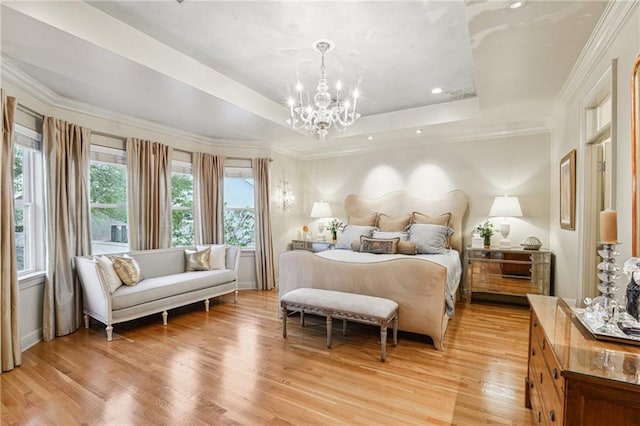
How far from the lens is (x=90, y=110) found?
12.4ft

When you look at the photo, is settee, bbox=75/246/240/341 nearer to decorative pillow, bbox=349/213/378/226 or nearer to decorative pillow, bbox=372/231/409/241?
decorative pillow, bbox=349/213/378/226

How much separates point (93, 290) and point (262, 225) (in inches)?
104

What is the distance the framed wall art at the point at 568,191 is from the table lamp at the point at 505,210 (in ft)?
2.28

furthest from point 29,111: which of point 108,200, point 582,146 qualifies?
point 582,146

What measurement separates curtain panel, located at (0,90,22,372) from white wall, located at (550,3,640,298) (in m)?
4.56

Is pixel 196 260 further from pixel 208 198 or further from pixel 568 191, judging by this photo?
pixel 568 191

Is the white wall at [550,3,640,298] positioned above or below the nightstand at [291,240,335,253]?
above

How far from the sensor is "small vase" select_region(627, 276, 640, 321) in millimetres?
1363

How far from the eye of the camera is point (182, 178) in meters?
5.04

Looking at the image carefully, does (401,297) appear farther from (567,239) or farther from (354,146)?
(354,146)

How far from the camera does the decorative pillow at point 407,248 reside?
4281mm

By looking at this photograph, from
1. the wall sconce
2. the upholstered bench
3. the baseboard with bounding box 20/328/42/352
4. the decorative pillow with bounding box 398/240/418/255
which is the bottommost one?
the baseboard with bounding box 20/328/42/352

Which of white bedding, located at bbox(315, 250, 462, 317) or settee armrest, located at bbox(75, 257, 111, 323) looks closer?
settee armrest, located at bbox(75, 257, 111, 323)

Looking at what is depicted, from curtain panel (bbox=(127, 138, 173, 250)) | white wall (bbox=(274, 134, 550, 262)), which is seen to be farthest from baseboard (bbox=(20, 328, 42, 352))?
white wall (bbox=(274, 134, 550, 262))
